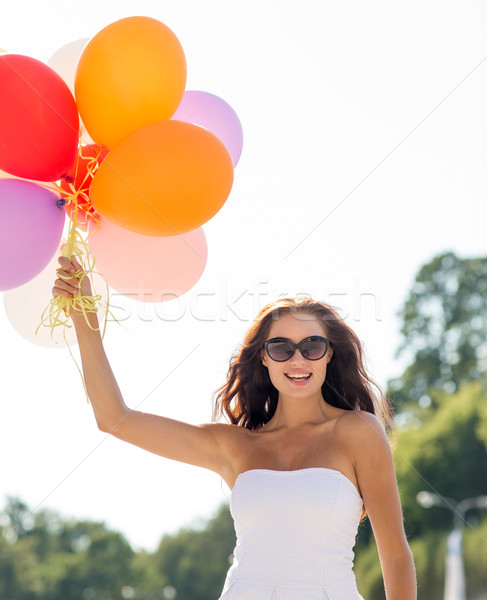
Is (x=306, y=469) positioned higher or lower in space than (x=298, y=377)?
lower

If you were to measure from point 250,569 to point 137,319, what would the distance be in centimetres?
122

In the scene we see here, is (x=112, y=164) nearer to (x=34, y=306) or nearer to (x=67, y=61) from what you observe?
(x=67, y=61)

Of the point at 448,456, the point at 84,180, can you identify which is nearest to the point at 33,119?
the point at 84,180

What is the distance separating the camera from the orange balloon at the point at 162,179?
2684mm

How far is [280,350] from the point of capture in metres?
2.94

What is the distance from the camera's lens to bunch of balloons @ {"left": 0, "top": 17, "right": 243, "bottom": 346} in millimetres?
2717

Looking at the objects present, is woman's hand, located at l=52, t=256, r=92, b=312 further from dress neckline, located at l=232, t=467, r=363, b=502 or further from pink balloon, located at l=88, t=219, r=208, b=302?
dress neckline, located at l=232, t=467, r=363, b=502

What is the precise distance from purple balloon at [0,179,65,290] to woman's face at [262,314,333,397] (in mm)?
948

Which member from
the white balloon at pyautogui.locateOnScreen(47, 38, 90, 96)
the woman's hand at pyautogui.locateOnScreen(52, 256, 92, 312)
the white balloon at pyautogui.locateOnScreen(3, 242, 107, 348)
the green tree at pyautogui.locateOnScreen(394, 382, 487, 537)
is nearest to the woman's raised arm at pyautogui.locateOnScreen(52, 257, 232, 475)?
the woman's hand at pyautogui.locateOnScreen(52, 256, 92, 312)

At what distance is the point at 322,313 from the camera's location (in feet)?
10.1

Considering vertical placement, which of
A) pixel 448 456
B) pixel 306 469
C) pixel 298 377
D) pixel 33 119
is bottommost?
pixel 448 456

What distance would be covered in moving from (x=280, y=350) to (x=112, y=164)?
935mm

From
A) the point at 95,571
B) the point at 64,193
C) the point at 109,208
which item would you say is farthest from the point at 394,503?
the point at 95,571

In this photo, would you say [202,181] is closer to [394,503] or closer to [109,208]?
[109,208]
